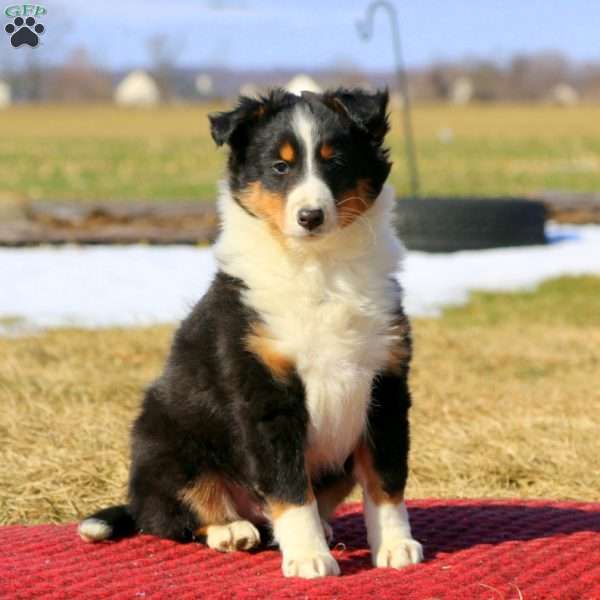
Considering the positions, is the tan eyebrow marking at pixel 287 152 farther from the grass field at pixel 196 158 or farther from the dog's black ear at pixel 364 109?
the grass field at pixel 196 158

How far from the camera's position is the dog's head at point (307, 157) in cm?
410

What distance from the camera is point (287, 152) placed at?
4152 mm

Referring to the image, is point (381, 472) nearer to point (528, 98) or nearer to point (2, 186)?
point (2, 186)

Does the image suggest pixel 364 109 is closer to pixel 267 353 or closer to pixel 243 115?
pixel 243 115

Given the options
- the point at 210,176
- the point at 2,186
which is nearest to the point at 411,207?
the point at 2,186

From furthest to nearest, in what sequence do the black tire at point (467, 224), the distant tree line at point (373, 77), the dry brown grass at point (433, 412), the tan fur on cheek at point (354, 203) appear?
the distant tree line at point (373, 77), the black tire at point (467, 224), the dry brown grass at point (433, 412), the tan fur on cheek at point (354, 203)

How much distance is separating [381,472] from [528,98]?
13344 centimetres

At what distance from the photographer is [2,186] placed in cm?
2566

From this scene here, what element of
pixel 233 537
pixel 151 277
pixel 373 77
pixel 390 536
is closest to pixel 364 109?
pixel 390 536

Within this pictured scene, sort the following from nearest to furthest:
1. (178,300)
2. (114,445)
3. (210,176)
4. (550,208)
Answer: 1. (114,445)
2. (178,300)
3. (550,208)
4. (210,176)

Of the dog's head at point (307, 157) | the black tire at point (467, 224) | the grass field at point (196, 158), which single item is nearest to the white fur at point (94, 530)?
the dog's head at point (307, 157)

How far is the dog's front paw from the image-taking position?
4176mm

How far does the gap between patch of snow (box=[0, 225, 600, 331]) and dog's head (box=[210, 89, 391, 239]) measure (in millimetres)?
6118

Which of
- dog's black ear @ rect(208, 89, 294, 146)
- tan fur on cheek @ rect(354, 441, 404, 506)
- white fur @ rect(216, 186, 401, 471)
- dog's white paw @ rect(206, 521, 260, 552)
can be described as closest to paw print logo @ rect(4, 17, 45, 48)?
dog's black ear @ rect(208, 89, 294, 146)
